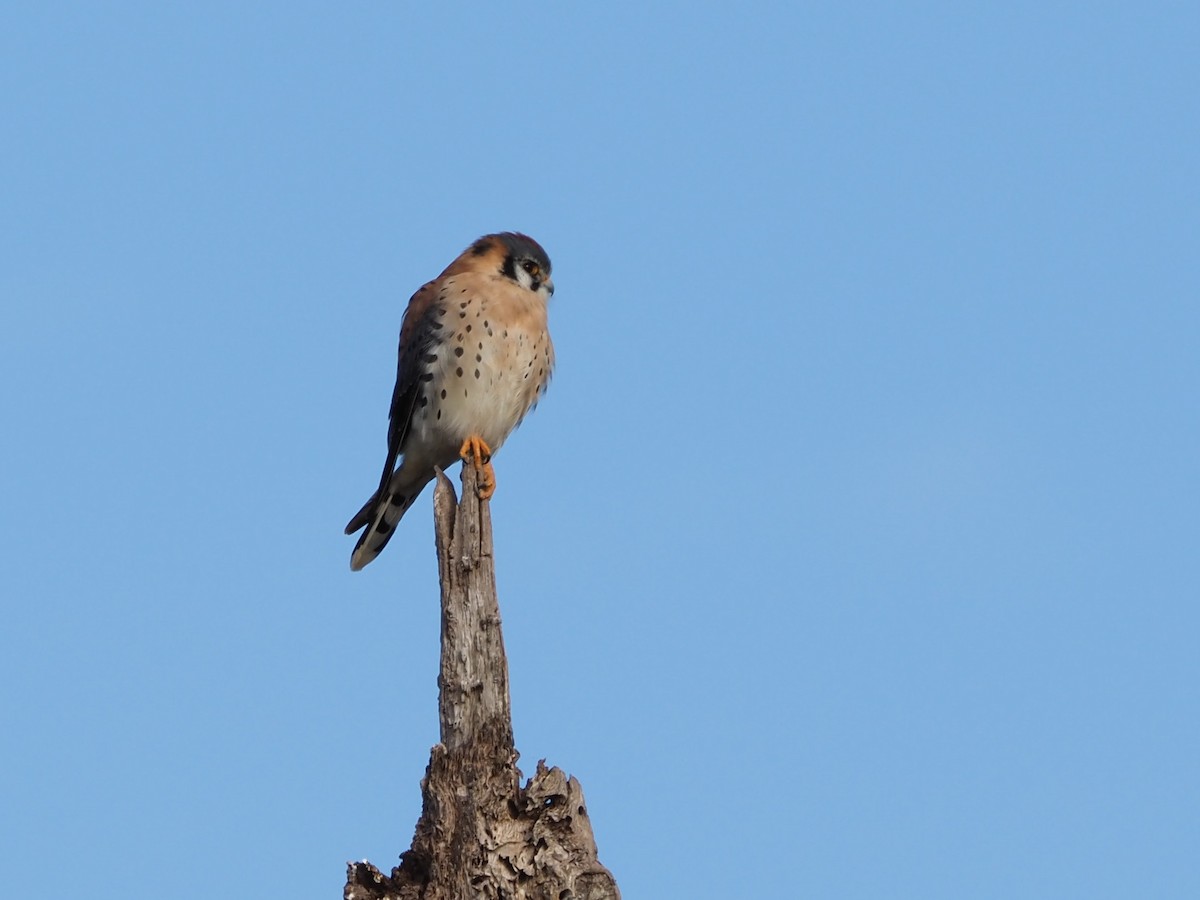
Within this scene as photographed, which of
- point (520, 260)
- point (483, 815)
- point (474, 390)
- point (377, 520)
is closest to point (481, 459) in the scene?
point (474, 390)

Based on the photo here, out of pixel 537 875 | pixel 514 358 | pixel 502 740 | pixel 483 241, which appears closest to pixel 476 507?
pixel 502 740

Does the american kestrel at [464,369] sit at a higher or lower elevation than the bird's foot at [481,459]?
higher

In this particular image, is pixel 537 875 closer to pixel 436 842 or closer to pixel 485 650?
pixel 436 842

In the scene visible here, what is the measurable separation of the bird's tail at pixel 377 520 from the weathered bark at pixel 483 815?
2275 millimetres

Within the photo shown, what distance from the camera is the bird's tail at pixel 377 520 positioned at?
25.4 feet

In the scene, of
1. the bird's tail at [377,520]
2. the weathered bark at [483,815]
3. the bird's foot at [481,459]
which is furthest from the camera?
the bird's tail at [377,520]

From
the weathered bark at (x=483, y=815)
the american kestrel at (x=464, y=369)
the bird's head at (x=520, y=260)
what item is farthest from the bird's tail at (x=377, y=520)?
the weathered bark at (x=483, y=815)

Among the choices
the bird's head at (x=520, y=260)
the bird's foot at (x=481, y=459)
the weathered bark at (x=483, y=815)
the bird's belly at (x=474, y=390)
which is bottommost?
the weathered bark at (x=483, y=815)

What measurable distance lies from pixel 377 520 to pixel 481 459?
763 mm

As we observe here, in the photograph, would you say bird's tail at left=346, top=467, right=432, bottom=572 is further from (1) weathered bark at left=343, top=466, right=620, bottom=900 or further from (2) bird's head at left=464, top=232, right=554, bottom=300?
(1) weathered bark at left=343, top=466, right=620, bottom=900

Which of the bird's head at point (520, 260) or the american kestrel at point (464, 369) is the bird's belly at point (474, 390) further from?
the bird's head at point (520, 260)

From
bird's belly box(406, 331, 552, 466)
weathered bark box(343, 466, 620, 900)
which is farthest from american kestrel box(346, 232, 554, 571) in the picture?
weathered bark box(343, 466, 620, 900)

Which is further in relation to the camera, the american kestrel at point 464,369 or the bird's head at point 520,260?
the bird's head at point 520,260

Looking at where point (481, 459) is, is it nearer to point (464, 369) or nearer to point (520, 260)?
point (464, 369)
